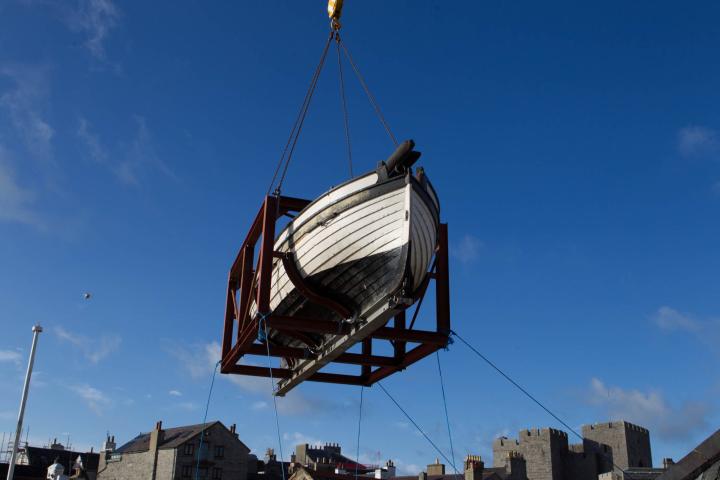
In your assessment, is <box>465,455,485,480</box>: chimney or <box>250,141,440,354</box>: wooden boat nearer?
<box>250,141,440,354</box>: wooden boat

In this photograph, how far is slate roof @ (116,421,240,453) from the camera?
61.2 metres

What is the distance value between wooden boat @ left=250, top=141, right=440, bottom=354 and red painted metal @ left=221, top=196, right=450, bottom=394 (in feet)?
A: 0.85

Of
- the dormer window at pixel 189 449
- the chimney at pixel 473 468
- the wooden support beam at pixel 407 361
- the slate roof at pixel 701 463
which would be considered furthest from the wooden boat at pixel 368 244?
the dormer window at pixel 189 449

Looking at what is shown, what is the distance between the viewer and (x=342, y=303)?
14938mm

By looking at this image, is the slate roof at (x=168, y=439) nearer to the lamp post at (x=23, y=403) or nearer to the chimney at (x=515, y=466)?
the chimney at (x=515, y=466)

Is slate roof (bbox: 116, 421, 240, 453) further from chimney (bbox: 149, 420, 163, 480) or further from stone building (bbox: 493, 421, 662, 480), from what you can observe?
stone building (bbox: 493, 421, 662, 480)

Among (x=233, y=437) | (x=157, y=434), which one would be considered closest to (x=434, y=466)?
(x=233, y=437)

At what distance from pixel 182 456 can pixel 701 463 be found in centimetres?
5703

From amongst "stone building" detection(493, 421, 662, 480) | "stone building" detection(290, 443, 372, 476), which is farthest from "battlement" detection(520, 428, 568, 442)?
"stone building" detection(290, 443, 372, 476)

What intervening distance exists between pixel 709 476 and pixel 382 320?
23.5 ft

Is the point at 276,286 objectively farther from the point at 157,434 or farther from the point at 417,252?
the point at 157,434

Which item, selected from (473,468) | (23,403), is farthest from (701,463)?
(473,468)

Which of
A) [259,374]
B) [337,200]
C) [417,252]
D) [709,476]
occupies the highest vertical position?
[337,200]

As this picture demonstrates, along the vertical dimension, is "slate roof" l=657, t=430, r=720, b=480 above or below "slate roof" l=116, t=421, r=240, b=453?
below
